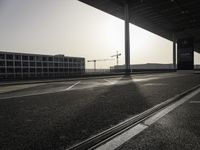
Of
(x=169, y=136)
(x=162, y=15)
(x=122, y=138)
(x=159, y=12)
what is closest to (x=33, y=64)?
(x=162, y=15)

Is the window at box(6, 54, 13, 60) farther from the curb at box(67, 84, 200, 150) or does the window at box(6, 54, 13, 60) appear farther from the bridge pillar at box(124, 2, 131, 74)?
the curb at box(67, 84, 200, 150)

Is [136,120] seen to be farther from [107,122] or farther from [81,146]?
[81,146]

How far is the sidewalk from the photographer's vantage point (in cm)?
282

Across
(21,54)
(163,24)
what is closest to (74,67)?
(21,54)

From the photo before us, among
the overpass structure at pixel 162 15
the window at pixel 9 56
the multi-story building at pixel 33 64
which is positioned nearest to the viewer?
the overpass structure at pixel 162 15

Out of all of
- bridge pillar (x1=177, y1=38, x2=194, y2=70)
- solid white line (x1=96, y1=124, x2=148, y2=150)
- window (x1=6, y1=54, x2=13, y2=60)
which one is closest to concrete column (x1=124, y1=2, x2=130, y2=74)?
bridge pillar (x1=177, y1=38, x2=194, y2=70)

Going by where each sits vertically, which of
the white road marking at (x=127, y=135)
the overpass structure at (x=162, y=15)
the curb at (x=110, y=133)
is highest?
the overpass structure at (x=162, y=15)

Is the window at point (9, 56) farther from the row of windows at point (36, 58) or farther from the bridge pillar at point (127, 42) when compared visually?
the bridge pillar at point (127, 42)

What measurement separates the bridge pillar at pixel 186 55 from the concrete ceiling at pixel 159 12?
4620 millimetres

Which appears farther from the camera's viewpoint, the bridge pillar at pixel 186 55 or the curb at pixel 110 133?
the bridge pillar at pixel 186 55

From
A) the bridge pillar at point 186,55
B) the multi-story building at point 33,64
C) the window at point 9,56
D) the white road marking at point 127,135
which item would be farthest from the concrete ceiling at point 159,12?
the window at point 9,56

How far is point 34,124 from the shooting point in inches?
157

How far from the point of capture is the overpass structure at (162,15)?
31475 mm

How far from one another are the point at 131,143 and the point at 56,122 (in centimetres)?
186
